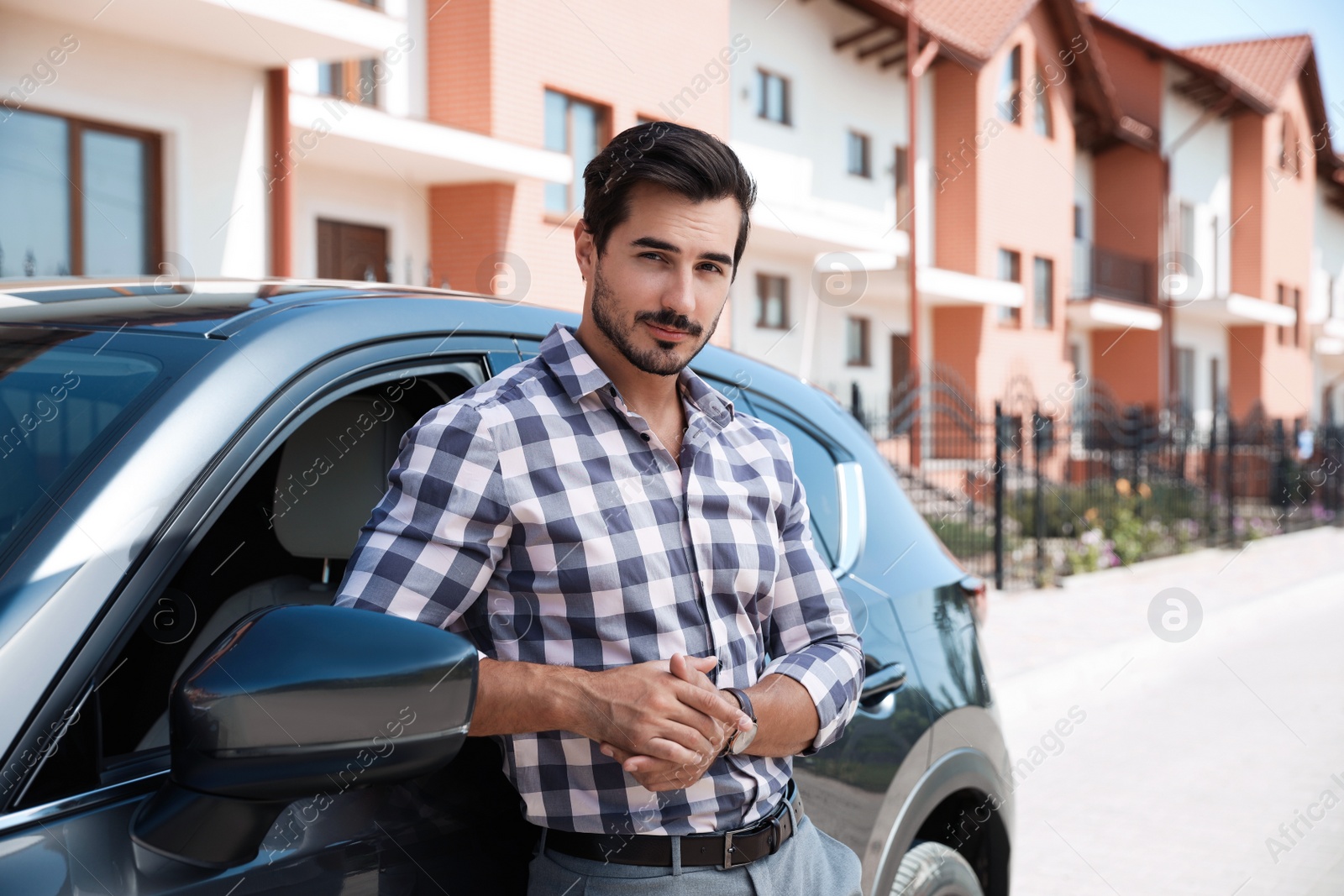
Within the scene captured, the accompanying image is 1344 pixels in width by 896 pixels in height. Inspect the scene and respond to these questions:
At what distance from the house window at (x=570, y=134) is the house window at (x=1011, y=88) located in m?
11.9

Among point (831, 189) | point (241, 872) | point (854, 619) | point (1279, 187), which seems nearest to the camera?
point (241, 872)

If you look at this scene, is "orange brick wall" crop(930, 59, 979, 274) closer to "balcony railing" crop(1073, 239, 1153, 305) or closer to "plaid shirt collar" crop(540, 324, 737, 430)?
"balcony railing" crop(1073, 239, 1153, 305)

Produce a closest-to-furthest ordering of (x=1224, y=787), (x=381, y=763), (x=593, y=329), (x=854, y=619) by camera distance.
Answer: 1. (x=381, y=763)
2. (x=593, y=329)
3. (x=854, y=619)
4. (x=1224, y=787)

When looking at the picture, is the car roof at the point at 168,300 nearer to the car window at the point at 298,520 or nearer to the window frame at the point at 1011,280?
the car window at the point at 298,520

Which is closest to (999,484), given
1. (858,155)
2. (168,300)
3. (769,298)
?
(769,298)

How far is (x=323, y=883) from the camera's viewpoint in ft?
5.25

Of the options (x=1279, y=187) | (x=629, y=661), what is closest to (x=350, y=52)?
(x=629, y=661)

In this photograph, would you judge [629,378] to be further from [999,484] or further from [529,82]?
[529,82]

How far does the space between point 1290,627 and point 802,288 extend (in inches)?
481

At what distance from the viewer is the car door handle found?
2.55m

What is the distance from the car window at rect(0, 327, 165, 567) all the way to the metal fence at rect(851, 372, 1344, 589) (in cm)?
976

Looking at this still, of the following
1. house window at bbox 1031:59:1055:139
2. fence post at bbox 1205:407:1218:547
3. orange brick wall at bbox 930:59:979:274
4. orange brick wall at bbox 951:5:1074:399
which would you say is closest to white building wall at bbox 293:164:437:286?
fence post at bbox 1205:407:1218:547

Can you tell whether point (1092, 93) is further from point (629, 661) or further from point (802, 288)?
point (629, 661)

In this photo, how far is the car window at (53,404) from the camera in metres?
1.56
